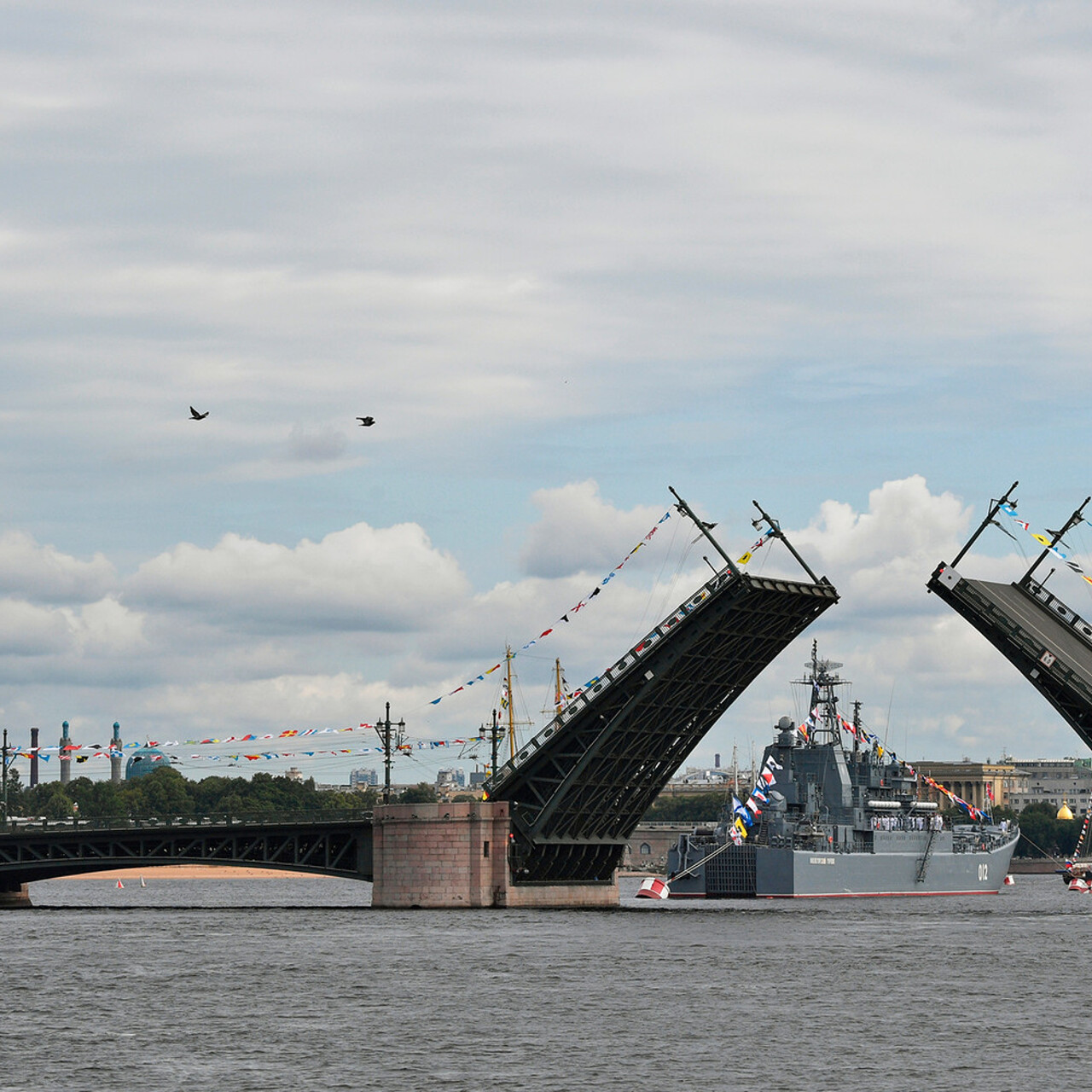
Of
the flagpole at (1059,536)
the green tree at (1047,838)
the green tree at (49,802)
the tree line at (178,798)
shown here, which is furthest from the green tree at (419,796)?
the flagpole at (1059,536)

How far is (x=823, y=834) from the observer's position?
9394cm

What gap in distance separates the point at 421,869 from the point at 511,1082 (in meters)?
35.4

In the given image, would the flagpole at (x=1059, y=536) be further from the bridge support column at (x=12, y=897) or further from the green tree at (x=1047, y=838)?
the green tree at (x=1047, y=838)

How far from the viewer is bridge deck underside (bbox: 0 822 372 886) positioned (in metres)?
66.9

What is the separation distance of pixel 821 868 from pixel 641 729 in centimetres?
3411

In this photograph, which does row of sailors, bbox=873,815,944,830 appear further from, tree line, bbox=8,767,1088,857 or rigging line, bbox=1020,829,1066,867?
rigging line, bbox=1020,829,1066,867

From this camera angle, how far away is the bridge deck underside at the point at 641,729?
189 ft

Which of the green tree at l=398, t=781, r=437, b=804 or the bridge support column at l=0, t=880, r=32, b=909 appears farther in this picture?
the green tree at l=398, t=781, r=437, b=804

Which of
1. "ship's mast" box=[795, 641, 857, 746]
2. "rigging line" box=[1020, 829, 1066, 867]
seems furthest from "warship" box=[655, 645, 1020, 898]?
"rigging line" box=[1020, 829, 1066, 867]

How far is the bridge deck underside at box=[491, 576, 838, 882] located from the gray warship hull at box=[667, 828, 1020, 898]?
81.9 ft

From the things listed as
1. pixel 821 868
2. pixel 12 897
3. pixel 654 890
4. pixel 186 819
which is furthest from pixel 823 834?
pixel 12 897

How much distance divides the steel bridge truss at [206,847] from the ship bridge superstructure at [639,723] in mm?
5906

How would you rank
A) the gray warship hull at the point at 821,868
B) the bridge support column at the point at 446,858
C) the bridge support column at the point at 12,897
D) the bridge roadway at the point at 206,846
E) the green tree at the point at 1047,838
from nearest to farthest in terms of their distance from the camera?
the bridge support column at the point at 446,858 < the bridge roadway at the point at 206,846 < the bridge support column at the point at 12,897 < the gray warship hull at the point at 821,868 < the green tree at the point at 1047,838

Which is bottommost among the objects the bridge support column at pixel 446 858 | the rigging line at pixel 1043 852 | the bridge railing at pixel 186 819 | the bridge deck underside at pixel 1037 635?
the rigging line at pixel 1043 852
